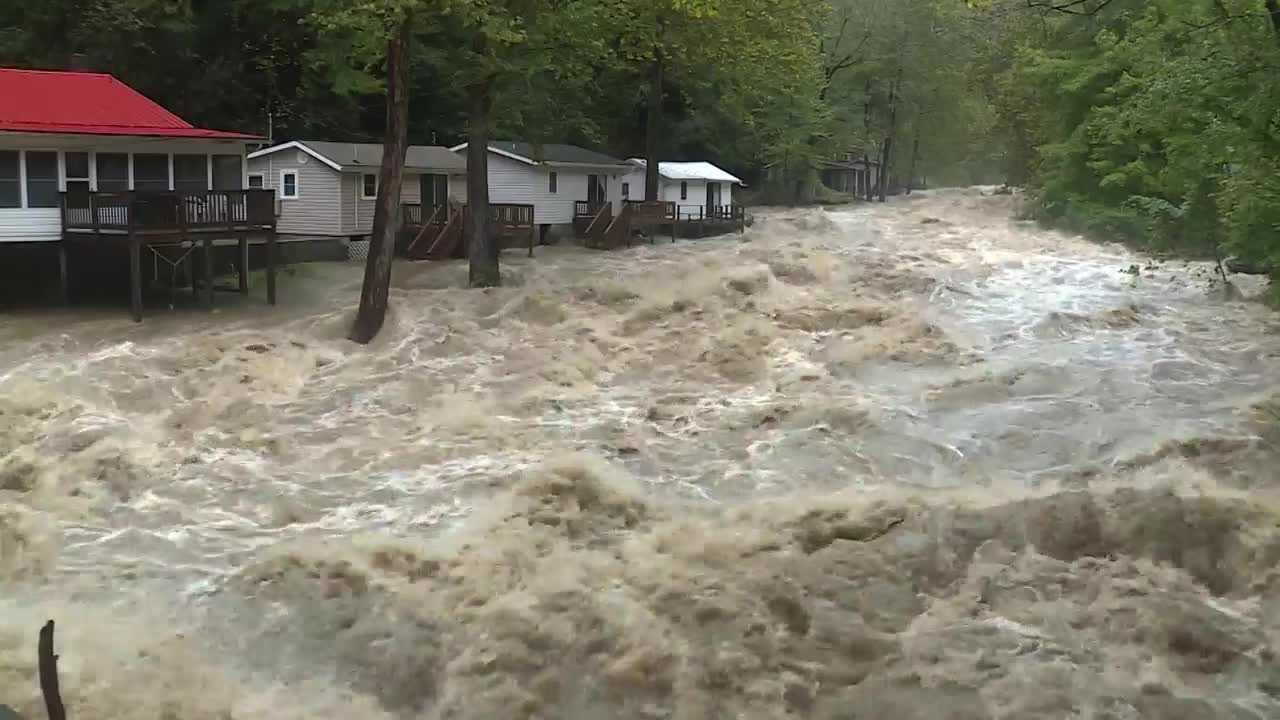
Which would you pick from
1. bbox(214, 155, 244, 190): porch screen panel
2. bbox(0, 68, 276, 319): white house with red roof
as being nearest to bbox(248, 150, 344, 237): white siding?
bbox(214, 155, 244, 190): porch screen panel

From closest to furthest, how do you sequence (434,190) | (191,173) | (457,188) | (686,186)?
(191,173) < (434,190) < (457,188) < (686,186)

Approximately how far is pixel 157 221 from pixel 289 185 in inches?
416

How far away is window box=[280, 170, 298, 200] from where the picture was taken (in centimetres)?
3334

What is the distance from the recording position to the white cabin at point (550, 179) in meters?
38.2

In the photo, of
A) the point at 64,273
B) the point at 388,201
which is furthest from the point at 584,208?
the point at 64,273

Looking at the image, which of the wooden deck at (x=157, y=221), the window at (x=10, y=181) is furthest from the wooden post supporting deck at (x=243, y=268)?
the window at (x=10, y=181)

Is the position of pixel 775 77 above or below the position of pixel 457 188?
above

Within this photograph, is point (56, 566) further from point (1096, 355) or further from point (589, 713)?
point (1096, 355)

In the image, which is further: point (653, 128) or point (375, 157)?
point (653, 128)

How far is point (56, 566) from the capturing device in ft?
41.7

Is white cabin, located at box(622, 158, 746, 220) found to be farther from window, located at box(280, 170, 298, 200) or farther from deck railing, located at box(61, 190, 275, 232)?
deck railing, located at box(61, 190, 275, 232)

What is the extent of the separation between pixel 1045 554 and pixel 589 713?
548 cm

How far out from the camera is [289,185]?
110 ft

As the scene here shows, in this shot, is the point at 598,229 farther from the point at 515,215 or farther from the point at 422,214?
the point at 422,214
